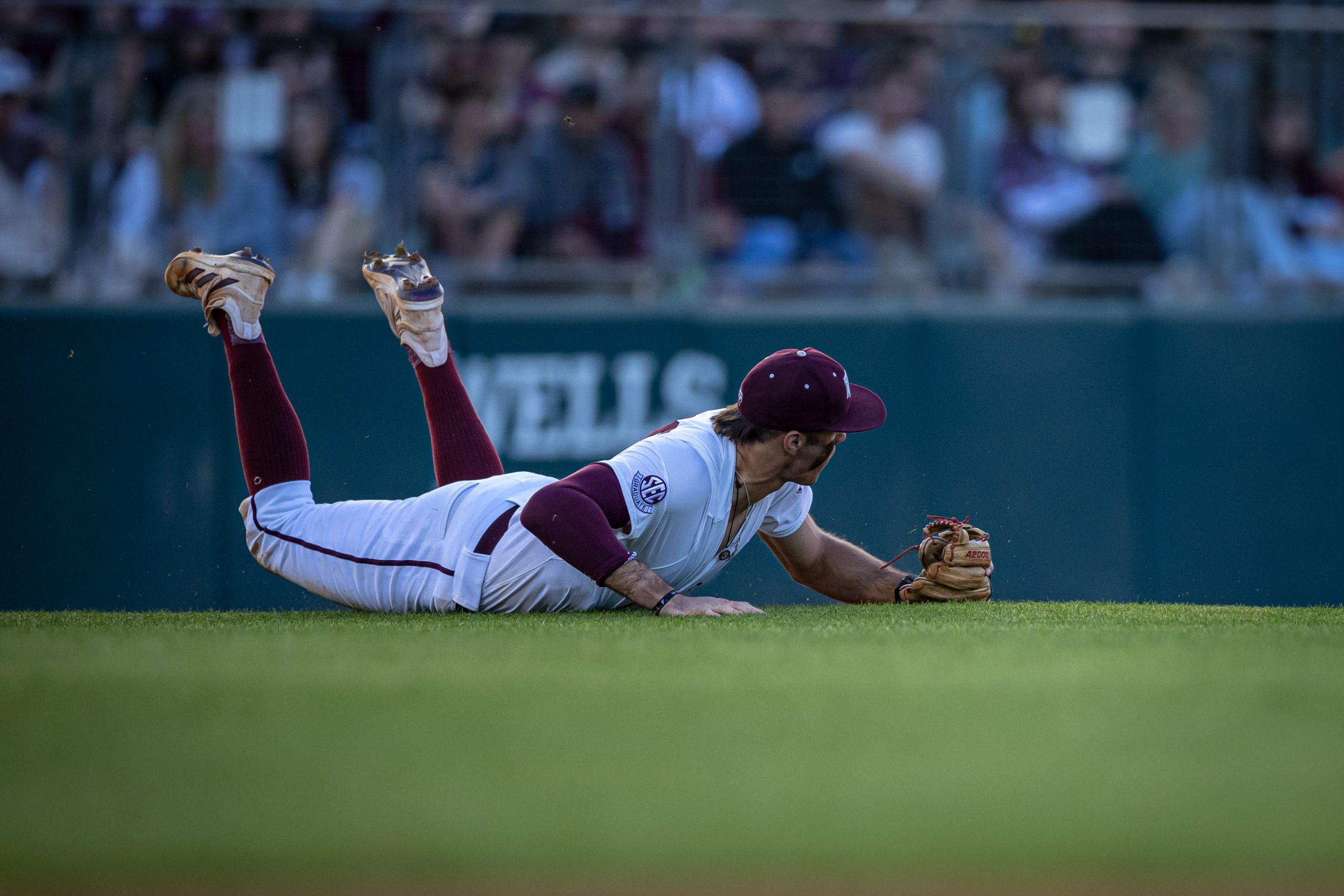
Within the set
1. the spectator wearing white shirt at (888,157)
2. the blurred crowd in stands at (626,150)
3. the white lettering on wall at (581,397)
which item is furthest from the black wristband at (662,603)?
the spectator wearing white shirt at (888,157)

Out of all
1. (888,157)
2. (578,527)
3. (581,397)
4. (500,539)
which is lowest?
(500,539)

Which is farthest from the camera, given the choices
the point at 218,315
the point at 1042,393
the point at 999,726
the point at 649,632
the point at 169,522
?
the point at 1042,393

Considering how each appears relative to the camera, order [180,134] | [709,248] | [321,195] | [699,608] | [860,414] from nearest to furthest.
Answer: [699,608] < [860,414] < [180,134] < [321,195] < [709,248]

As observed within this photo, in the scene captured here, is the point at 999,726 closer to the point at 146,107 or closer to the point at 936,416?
the point at 936,416

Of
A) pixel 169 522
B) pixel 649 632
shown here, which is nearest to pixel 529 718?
pixel 649 632

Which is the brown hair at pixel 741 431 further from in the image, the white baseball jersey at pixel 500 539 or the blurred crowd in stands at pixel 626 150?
the blurred crowd in stands at pixel 626 150

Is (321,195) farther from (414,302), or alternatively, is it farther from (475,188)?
(414,302)

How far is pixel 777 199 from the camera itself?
699cm

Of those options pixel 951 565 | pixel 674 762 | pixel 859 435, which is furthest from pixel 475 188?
pixel 674 762

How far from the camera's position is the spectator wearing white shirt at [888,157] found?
7.04 meters

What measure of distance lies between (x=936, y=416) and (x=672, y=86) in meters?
2.05

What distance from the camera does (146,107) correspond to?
6488 millimetres

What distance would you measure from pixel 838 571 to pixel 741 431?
0.88 meters

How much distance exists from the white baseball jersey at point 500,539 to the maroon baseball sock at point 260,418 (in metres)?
0.06
